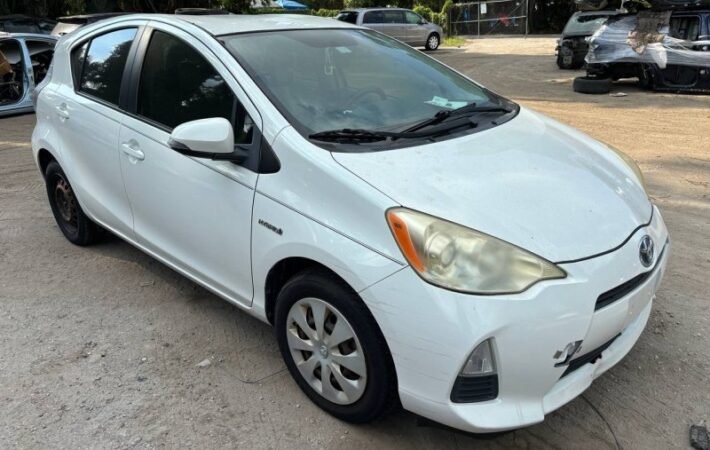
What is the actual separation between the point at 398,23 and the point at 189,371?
21.5 metres

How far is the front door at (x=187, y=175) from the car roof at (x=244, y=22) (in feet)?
0.42

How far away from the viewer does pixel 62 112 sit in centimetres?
396

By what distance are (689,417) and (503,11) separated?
108 feet

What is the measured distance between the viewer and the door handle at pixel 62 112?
12.9ft

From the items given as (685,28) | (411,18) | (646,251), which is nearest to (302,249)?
(646,251)

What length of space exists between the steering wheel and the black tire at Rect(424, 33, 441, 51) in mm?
21769

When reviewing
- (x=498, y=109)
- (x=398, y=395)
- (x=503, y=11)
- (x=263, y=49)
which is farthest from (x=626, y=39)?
(x=503, y=11)

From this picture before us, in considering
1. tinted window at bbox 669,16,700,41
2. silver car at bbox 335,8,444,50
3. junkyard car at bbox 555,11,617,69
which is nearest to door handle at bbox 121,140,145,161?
tinted window at bbox 669,16,700,41

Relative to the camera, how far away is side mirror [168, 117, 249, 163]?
256 centimetres

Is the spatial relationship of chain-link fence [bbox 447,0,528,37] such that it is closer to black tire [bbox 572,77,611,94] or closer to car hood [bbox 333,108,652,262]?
black tire [bbox 572,77,611,94]

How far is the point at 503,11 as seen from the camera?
32281 millimetres

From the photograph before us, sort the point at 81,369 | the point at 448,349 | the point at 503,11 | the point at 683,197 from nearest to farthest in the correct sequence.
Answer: the point at 448,349, the point at 81,369, the point at 683,197, the point at 503,11

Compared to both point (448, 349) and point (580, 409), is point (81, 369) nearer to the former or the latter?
point (448, 349)

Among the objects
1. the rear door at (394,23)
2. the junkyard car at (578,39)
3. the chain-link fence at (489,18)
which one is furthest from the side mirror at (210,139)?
the chain-link fence at (489,18)
